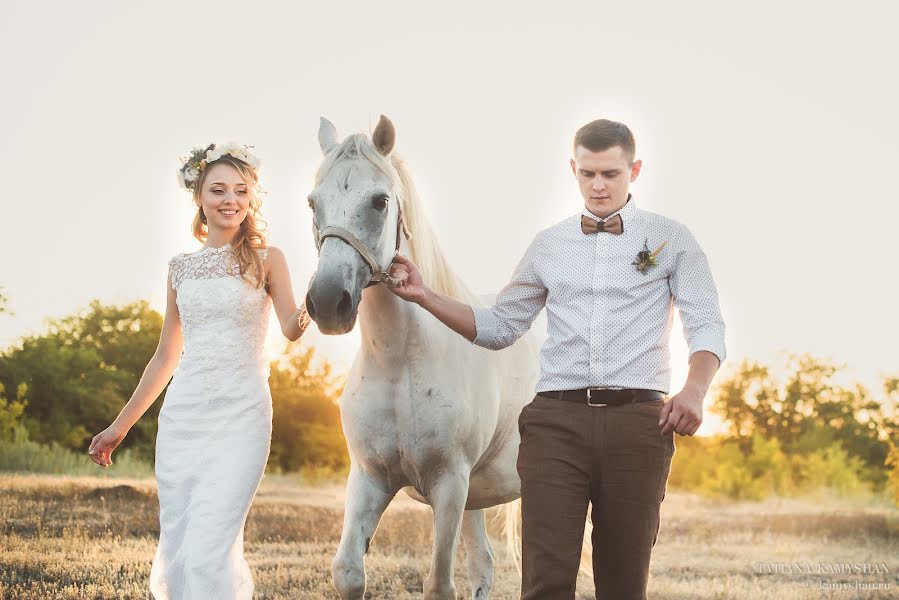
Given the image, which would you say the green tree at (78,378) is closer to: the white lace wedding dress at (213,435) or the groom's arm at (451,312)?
the white lace wedding dress at (213,435)

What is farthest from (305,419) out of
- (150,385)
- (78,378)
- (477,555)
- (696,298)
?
(696,298)

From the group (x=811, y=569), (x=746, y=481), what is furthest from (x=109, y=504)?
(x=746, y=481)

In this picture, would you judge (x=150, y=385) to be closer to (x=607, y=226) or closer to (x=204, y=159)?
(x=204, y=159)

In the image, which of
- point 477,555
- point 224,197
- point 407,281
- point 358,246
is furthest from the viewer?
point 477,555

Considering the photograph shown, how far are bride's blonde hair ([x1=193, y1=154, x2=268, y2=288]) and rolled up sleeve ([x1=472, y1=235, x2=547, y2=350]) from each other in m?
1.03

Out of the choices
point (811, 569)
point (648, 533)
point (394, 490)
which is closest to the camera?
point (648, 533)

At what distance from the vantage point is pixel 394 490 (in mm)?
4137

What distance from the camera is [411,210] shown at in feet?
12.7

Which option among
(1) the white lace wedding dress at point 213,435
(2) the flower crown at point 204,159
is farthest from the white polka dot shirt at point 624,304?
(2) the flower crown at point 204,159

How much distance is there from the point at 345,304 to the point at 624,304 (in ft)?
3.03

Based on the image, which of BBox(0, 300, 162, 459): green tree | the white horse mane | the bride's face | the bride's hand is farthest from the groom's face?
BBox(0, 300, 162, 459): green tree

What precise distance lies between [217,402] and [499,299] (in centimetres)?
123

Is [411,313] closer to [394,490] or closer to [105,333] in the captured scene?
[394,490]

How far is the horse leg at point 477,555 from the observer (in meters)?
5.60
